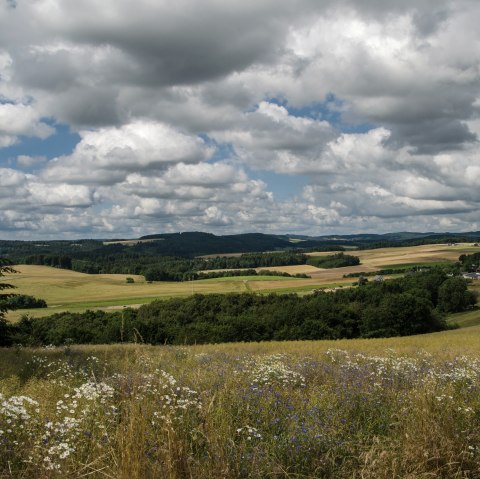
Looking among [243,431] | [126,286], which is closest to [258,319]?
[243,431]

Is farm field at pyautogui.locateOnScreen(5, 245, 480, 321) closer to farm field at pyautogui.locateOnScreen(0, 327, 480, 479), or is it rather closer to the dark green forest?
the dark green forest

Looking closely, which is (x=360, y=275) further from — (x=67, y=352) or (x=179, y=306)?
(x=67, y=352)

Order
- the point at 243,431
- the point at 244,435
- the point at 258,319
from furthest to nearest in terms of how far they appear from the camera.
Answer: the point at 258,319 < the point at 244,435 < the point at 243,431

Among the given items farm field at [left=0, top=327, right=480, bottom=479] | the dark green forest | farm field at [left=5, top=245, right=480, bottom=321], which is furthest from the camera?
farm field at [left=5, top=245, right=480, bottom=321]

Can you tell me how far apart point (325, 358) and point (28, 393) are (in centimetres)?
913

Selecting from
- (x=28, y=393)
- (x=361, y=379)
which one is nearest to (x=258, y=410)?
(x=361, y=379)

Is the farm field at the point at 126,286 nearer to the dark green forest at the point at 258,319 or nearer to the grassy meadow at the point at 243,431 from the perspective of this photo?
the dark green forest at the point at 258,319

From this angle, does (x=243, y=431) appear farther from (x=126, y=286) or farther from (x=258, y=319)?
(x=126, y=286)

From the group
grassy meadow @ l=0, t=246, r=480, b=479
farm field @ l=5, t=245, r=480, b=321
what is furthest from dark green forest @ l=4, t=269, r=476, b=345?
grassy meadow @ l=0, t=246, r=480, b=479

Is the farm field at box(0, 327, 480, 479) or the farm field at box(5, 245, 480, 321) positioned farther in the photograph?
the farm field at box(5, 245, 480, 321)

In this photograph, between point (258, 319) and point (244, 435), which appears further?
point (258, 319)

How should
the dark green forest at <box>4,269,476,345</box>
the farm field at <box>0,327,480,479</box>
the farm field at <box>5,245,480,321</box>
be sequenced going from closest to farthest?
1. the farm field at <box>0,327,480,479</box>
2. the dark green forest at <box>4,269,476,345</box>
3. the farm field at <box>5,245,480,321</box>

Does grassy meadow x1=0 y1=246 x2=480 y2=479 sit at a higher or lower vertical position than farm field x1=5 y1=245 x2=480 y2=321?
higher

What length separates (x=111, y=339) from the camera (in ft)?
179
